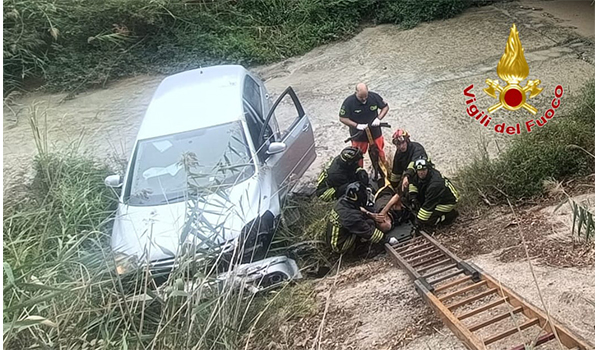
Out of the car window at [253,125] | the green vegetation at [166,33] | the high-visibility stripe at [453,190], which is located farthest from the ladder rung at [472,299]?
the green vegetation at [166,33]

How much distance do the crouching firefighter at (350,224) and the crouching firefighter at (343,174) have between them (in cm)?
12

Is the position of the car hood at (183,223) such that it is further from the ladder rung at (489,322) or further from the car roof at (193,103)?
the ladder rung at (489,322)

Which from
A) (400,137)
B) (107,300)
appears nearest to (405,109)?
(400,137)

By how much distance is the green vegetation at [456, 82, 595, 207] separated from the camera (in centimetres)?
264

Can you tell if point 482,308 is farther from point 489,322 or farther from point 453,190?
point 453,190

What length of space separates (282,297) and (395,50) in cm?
203

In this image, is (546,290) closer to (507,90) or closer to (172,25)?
(507,90)

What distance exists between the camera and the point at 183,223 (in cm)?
196

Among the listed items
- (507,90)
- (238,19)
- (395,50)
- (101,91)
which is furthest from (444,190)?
(101,91)

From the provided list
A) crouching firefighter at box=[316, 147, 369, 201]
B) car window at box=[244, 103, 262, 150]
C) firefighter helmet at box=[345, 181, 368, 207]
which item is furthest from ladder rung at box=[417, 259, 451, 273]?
car window at box=[244, 103, 262, 150]

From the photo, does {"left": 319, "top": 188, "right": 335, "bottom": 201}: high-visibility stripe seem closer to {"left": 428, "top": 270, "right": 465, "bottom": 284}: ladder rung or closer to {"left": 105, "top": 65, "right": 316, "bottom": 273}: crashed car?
{"left": 105, "top": 65, "right": 316, "bottom": 273}: crashed car

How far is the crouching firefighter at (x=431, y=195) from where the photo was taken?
8.25 feet

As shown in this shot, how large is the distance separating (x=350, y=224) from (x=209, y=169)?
0.65 meters

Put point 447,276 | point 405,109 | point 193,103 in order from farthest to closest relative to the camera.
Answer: point 405,109
point 193,103
point 447,276
